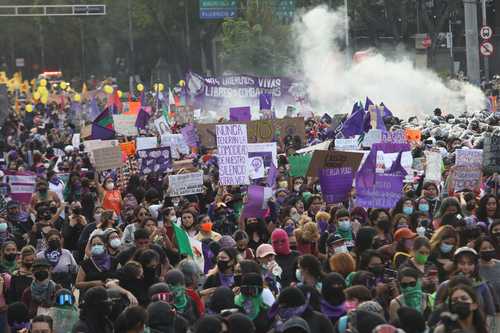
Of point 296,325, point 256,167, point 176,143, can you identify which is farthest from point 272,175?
point 296,325

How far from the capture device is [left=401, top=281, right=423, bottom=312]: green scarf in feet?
29.6

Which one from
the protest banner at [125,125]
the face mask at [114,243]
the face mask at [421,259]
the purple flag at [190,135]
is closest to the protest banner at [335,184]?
the face mask at [114,243]

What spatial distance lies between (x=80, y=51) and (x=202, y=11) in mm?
35190

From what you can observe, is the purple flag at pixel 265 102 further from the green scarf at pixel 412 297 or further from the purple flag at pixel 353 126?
the green scarf at pixel 412 297

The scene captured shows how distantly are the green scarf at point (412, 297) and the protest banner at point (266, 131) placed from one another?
1564 cm

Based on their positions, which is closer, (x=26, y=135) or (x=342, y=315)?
(x=342, y=315)

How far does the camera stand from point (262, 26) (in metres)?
59.6

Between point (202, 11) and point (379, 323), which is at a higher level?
point (202, 11)

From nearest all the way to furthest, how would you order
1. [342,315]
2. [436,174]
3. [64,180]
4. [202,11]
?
1. [342,315]
2. [436,174]
3. [64,180]
4. [202,11]

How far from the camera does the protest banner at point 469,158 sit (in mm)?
16094

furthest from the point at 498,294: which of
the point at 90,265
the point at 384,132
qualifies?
the point at 384,132

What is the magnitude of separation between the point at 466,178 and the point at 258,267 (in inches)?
272

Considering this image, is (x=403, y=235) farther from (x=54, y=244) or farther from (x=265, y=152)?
(x=265, y=152)

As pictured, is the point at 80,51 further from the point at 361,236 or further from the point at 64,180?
the point at 361,236
